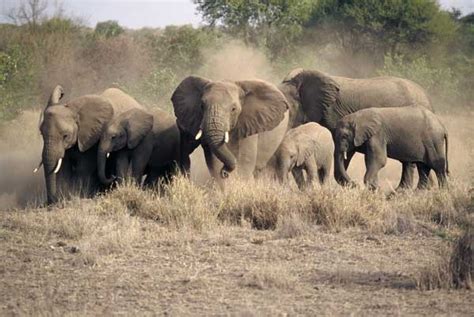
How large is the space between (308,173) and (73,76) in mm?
13474

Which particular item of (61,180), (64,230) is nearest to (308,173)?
(61,180)

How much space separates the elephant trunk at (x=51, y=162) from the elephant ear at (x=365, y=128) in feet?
13.6

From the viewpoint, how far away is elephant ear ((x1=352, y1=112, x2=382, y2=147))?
15.4 m

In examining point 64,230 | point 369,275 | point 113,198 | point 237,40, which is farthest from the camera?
point 237,40

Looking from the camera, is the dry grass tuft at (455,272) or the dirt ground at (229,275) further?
the dry grass tuft at (455,272)

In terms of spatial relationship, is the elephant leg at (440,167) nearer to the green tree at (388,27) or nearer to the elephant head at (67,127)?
the elephant head at (67,127)

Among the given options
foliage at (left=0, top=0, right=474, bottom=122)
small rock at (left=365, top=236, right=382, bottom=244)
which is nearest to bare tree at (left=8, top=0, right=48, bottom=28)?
foliage at (left=0, top=0, right=474, bottom=122)

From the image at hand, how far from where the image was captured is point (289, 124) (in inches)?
700

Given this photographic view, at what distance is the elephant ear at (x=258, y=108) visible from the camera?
15.0 m

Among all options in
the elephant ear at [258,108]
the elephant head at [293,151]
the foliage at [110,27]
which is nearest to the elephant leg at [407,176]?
the elephant head at [293,151]

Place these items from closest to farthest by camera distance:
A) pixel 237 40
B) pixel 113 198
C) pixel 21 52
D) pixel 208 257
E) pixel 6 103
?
pixel 208 257
pixel 113 198
pixel 6 103
pixel 21 52
pixel 237 40

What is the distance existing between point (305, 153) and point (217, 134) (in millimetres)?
3503

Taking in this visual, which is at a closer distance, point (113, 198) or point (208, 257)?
point (208, 257)

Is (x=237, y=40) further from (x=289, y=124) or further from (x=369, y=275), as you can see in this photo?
(x=369, y=275)
